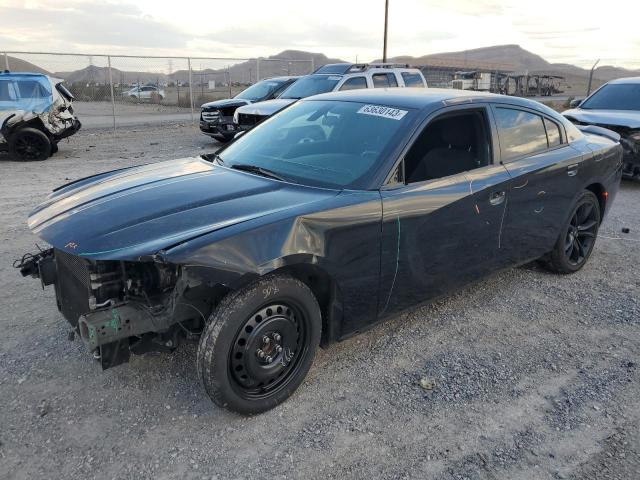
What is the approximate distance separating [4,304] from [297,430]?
2.67 m

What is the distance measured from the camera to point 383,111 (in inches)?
143

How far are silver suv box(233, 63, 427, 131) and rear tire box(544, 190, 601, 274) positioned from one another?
7471 millimetres

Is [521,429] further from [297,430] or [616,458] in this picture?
[297,430]

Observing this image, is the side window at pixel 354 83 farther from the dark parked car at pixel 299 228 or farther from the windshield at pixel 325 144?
the windshield at pixel 325 144

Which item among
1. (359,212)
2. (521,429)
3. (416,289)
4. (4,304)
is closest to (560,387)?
(521,429)

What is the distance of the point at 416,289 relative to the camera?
11.3ft

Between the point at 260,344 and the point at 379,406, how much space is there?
0.78 metres

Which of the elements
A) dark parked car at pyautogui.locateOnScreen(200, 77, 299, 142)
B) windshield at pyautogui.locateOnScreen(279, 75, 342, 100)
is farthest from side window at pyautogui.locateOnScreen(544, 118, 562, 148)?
dark parked car at pyautogui.locateOnScreen(200, 77, 299, 142)

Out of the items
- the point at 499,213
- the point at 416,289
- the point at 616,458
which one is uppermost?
the point at 499,213

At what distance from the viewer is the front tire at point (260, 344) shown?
8.65 ft

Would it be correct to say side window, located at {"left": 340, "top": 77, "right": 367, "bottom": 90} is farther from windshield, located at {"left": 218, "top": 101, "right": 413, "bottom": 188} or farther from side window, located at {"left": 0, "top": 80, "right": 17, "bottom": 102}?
windshield, located at {"left": 218, "top": 101, "right": 413, "bottom": 188}

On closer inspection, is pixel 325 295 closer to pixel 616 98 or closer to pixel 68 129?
pixel 616 98

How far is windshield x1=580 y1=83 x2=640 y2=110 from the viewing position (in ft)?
31.0

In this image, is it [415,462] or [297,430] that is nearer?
[415,462]
